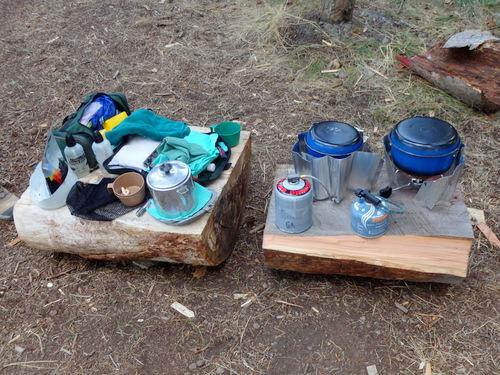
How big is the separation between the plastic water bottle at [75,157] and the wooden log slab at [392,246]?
1.32 m

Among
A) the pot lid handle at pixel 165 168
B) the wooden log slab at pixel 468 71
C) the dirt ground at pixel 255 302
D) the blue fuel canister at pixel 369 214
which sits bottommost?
the dirt ground at pixel 255 302

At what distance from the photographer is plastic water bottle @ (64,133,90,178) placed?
8.79 feet

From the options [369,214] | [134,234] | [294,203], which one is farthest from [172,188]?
[369,214]

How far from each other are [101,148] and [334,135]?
155cm

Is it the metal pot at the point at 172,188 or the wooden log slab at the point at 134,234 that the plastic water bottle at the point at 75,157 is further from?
the metal pot at the point at 172,188

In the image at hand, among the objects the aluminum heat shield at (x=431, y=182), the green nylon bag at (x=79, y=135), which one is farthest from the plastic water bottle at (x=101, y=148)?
the aluminum heat shield at (x=431, y=182)

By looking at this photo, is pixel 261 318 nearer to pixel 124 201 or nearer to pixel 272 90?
pixel 124 201

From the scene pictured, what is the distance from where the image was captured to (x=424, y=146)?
8.04 feet

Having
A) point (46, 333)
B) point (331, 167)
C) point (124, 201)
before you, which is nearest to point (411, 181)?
point (331, 167)

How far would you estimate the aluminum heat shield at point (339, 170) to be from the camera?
2.54m

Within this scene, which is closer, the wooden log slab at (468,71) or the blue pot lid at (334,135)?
the blue pot lid at (334,135)

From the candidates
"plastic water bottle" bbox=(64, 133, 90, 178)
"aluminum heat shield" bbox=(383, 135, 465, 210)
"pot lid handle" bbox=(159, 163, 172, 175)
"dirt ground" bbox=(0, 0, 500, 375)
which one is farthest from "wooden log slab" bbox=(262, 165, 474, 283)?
"plastic water bottle" bbox=(64, 133, 90, 178)

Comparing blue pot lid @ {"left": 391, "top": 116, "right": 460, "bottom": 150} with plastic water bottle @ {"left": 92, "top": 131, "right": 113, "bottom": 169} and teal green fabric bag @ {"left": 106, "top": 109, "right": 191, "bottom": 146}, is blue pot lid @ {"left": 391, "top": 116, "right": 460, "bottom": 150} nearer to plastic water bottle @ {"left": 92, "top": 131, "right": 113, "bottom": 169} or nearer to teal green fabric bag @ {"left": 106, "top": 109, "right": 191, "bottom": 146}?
teal green fabric bag @ {"left": 106, "top": 109, "right": 191, "bottom": 146}

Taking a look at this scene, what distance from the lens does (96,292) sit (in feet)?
9.24
